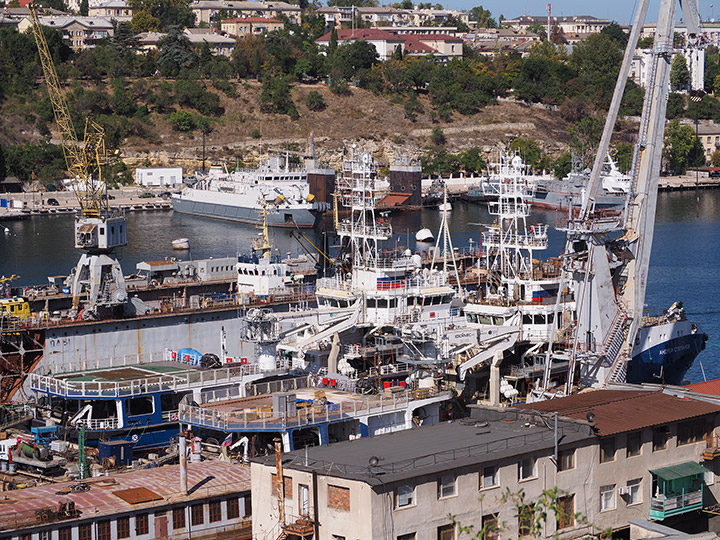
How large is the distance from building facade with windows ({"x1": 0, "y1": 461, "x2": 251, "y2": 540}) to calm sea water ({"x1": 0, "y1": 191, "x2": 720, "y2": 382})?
1182 inches

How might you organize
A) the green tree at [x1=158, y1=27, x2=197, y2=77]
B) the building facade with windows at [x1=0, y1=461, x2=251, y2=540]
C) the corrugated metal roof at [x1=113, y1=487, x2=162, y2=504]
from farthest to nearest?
the green tree at [x1=158, y1=27, x2=197, y2=77]
the corrugated metal roof at [x1=113, y1=487, x2=162, y2=504]
the building facade with windows at [x1=0, y1=461, x2=251, y2=540]

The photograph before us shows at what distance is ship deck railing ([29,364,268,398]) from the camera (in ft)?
140

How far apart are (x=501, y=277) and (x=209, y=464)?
18.8 metres

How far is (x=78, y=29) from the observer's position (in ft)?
611

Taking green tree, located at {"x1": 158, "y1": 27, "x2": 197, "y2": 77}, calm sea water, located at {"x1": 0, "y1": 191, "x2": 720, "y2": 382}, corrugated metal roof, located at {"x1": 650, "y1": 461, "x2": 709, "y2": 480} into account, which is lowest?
calm sea water, located at {"x1": 0, "y1": 191, "x2": 720, "y2": 382}

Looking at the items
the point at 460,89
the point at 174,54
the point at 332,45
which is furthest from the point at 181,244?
the point at 332,45

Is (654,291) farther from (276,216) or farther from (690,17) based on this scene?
(276,216)

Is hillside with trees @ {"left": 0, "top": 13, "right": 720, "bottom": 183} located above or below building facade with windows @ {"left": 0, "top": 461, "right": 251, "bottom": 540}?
above

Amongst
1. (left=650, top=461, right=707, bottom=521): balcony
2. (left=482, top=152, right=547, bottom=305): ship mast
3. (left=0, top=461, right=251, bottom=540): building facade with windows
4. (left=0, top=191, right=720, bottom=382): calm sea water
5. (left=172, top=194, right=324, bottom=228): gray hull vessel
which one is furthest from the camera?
(left=172, top=194, right=324, bottom=228): gray hull vessel

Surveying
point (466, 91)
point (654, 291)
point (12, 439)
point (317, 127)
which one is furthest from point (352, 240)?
point (466, 91)

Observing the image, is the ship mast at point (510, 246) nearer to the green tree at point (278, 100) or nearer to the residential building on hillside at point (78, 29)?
the green tree at point (278, 100)

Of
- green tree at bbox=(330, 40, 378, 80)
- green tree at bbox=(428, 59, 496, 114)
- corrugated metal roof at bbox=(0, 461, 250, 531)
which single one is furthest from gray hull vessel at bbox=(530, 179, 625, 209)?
corrugated metal roof at bbox=(0, 461, 250, 531)

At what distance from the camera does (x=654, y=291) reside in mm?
78500

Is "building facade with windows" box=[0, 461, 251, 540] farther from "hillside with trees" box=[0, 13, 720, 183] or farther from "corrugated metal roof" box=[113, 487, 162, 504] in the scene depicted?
"hillside with trees" box=[0, 13, 720, 183]
